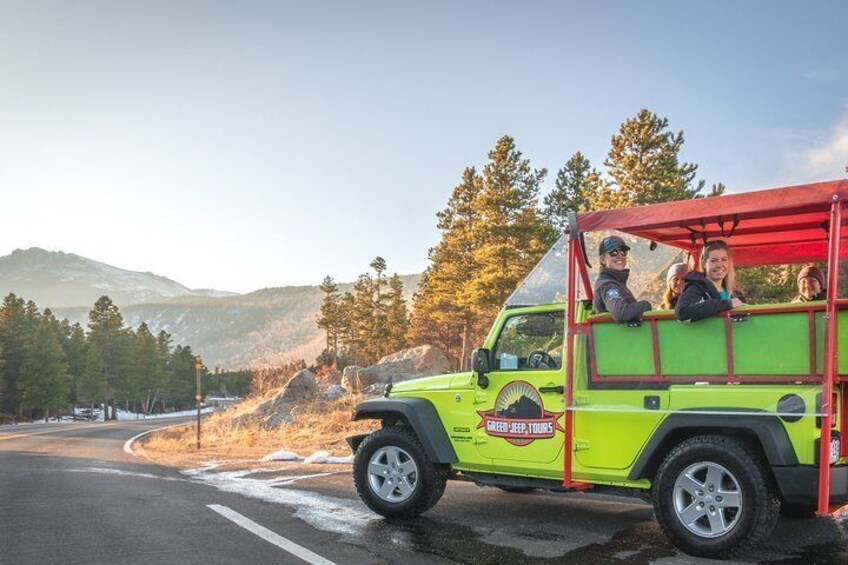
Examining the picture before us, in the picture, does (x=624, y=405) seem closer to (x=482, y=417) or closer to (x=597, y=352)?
(x=597, y=352)

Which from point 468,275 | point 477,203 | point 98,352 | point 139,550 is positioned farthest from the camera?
point 98,352

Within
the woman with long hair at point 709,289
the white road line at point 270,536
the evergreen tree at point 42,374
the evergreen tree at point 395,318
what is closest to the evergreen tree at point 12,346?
the evergreen tree at point 42,374

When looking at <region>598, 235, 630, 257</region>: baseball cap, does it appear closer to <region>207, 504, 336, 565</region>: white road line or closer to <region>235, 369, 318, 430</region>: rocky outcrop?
<region>207, 504, 336, 565</region>: white road line

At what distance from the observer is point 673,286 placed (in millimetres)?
6336

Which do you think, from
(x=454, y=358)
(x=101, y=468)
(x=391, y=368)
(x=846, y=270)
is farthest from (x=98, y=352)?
(x=846, y=270)

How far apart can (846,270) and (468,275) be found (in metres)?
35.2

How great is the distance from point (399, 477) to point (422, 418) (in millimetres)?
679

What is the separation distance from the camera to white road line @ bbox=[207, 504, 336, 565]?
5.20 metres

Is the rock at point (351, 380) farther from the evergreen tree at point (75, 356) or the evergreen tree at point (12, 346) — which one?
the evergreen tree at point (75, 356)

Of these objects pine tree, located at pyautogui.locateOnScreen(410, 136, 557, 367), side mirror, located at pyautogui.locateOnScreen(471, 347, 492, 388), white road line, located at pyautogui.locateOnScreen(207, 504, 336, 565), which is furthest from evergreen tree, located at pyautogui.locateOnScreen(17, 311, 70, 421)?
side mirror, located at pyautogui.locateOnScreen(471, 347, 492, 388)

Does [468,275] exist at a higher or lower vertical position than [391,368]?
higher

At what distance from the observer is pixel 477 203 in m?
41.9

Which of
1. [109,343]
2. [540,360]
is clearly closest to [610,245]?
[540,360]

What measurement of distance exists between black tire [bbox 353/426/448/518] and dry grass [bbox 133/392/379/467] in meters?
7.94
